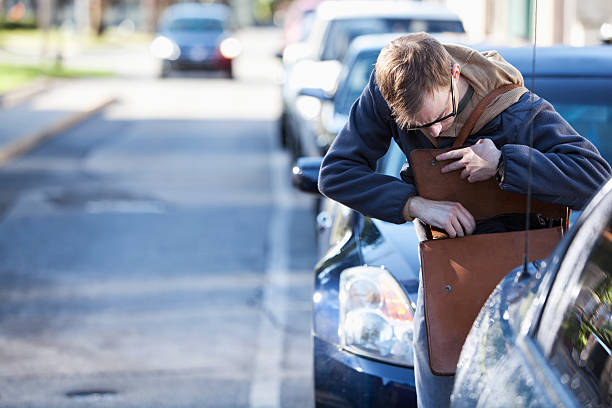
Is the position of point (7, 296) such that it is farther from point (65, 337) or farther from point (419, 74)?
point (419, 74)

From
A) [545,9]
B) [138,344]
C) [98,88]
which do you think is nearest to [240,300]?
[138,344]

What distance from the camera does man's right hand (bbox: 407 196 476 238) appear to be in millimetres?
2980

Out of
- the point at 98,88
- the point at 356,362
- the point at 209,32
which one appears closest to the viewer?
the point at 356,362

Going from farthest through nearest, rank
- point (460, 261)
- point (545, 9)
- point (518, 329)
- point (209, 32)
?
1. point (209, 32)
2. point (545, 9)
3. point (460, 261)
4. point (518, 329)

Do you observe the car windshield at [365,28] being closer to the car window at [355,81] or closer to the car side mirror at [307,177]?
the car window at [355,81]

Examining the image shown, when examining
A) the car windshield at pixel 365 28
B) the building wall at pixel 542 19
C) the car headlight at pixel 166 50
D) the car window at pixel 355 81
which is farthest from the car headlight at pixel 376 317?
the car headlight at pixel 166 50

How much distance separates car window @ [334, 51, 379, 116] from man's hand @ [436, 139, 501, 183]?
435cm

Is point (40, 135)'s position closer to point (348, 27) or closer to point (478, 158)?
point (348, 27)

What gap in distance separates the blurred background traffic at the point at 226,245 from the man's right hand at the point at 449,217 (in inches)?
30.2

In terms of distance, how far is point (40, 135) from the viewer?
16.5 metres

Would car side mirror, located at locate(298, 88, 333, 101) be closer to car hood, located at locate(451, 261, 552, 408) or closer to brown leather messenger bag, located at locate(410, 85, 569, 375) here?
brown leather messenger bag, located at locate(410, 85, 569, 375)

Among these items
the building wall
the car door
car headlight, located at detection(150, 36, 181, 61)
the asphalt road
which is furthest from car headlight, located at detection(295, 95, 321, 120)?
car headlight, located at detection(150, 36, 181, 61)

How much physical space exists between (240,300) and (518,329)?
16.2ft

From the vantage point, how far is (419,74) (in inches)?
110
